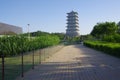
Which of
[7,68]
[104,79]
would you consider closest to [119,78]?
[104,79]

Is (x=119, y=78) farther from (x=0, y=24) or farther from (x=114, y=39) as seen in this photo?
(x=114, y=39)

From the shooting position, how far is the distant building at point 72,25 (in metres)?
156

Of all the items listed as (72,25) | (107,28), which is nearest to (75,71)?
(107,28)

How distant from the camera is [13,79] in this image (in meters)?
12.3

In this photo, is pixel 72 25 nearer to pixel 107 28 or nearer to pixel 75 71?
pixel 107 28

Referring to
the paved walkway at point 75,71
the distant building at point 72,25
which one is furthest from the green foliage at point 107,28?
the distant building at point 72,25

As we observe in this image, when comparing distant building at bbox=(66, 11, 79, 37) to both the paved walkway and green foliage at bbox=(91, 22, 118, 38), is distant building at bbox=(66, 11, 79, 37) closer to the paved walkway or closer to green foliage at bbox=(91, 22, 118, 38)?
green foliage at bbox=(91, 22, 118, 38)

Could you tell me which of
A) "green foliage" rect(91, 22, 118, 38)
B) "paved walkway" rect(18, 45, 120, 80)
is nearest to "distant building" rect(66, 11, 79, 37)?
"green foliage" rect(91, 22, 118, 38)

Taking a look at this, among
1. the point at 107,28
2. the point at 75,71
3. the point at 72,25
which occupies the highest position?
the point at 72,25

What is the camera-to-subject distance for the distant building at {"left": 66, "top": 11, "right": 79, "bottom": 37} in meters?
156

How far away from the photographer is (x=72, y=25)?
157500 mm

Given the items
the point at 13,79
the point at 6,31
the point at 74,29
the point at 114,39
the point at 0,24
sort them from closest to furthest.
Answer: the point at 13,79, the point at 0,24, the point at 6,31, the point at 114,39, the point at 74,29

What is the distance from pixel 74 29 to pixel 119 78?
5678 inches

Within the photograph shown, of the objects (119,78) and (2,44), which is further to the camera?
(2,44)
